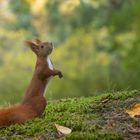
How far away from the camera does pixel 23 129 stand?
6.00 m

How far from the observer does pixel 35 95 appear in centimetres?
645

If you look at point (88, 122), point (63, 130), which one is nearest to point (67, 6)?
point (88, 122)

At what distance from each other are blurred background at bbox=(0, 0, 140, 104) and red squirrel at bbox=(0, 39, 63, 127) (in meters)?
12.7

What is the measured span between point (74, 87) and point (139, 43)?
180 inches

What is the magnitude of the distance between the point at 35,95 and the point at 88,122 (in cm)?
68

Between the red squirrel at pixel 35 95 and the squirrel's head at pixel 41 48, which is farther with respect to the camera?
the squirrel's head at pixel 41 48

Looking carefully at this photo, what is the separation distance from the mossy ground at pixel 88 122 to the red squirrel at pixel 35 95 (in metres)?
0.08

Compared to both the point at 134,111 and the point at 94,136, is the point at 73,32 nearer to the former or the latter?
the point at 134,111

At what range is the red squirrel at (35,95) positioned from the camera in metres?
6.15

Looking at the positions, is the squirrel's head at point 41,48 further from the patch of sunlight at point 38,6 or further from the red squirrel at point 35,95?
the patch of sunlight at point 38,6

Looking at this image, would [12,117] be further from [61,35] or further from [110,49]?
[61,35]

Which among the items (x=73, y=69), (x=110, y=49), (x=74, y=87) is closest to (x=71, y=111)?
(x=74, y=87)

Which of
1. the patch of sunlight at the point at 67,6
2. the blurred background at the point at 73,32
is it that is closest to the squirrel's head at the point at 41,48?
the blurred background at the point at 73,32

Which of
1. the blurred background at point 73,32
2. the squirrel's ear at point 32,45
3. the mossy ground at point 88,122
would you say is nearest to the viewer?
the mossy ground at point 88,122
